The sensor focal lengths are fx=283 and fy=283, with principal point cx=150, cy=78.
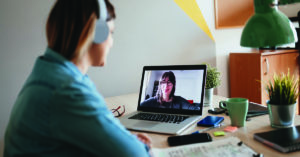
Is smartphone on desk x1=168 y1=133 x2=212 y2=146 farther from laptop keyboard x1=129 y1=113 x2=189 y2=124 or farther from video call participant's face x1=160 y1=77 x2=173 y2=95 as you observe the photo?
video call participant's face x1=160 y1=77 x2=173 y2=95

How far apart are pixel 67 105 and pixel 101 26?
27cm

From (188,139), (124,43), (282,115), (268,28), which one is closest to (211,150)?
(188,139)

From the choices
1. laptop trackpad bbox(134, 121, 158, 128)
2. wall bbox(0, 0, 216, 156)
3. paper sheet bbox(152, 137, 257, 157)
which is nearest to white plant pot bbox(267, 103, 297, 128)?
paper sheet bbox(152, 137, 257, 157)

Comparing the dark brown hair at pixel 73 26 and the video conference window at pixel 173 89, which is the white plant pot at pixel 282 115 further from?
the dark brown hair at pixel 73 26

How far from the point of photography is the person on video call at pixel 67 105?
0.66 meters

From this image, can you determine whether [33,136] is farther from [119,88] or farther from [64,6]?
[119,88]

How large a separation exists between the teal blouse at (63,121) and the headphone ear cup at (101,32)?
0.12 metres

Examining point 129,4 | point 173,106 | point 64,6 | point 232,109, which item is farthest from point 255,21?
point 129,4

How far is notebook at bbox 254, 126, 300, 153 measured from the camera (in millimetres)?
897

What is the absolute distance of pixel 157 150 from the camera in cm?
98

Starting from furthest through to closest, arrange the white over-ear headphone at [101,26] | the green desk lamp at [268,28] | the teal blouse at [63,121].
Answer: the green desk lamp at [268,28]
the white over-ear headphone at [101,26]
the teal blouse at [63,121]

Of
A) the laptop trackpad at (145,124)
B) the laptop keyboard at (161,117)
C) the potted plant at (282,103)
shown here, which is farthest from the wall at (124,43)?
the potted plant at (282,103)

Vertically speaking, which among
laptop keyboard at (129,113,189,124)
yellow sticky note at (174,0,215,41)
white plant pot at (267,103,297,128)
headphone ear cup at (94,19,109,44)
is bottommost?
laptop keyboard at (129,113,189,124)

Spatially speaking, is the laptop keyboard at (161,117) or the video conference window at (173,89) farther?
the video conference window at (173,89)
